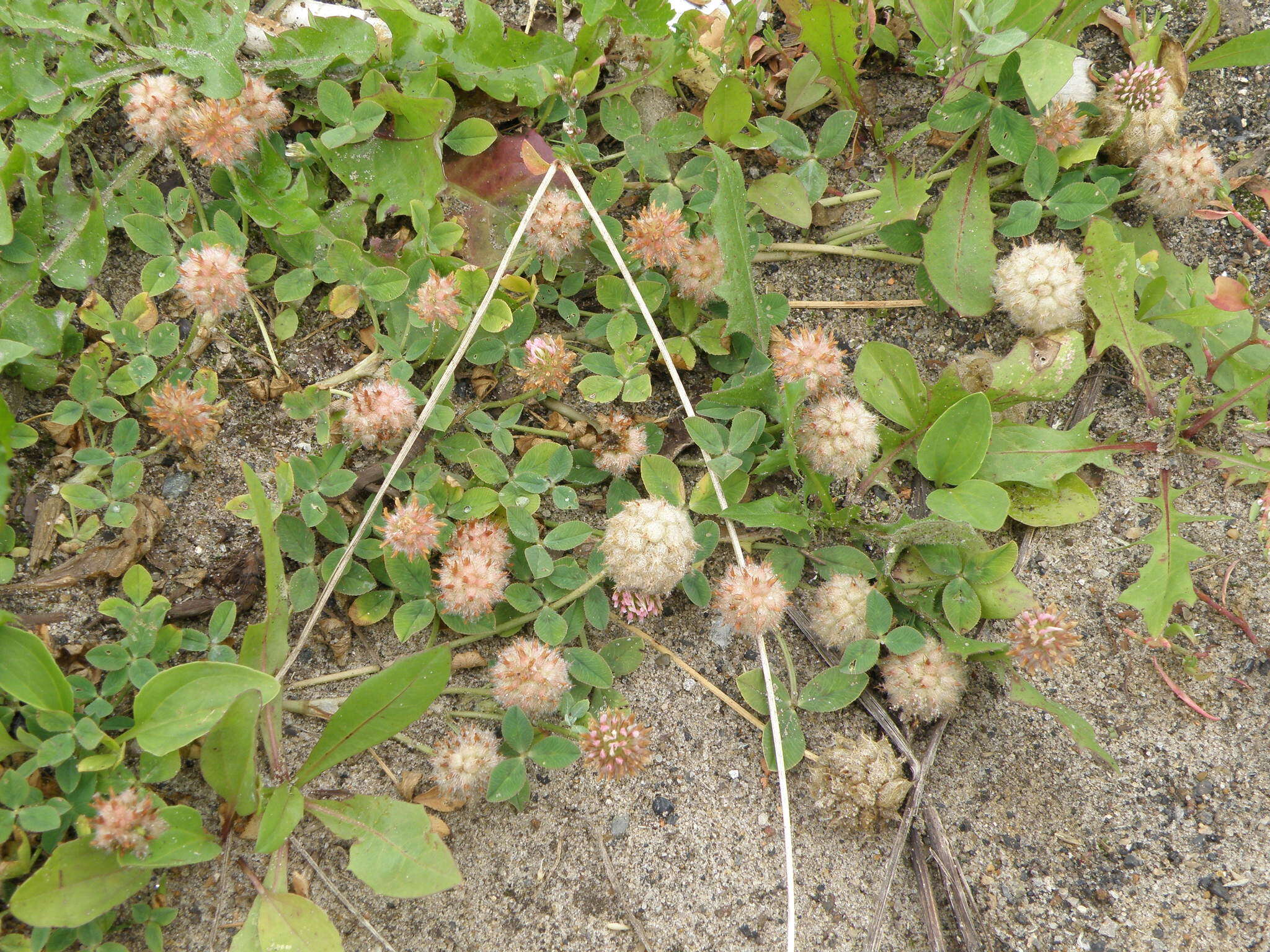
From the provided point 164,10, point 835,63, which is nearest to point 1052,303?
point 835,63

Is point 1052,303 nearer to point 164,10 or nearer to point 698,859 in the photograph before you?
point 698,859

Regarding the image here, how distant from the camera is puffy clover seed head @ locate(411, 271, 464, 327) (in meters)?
2.16

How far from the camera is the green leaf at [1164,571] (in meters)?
2.14

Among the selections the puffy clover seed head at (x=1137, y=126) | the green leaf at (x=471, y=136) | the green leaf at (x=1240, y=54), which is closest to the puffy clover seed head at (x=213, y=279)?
the green leaf at (x=471, y=136)

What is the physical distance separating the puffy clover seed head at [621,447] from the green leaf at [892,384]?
0.65m

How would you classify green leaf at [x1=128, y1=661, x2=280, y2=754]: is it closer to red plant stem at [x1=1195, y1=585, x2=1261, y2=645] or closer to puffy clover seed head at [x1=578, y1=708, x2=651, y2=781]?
puffy clover seed head at [x1=578, y1=708, x2=651, y2=781]

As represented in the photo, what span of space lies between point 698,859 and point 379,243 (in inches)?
75.7

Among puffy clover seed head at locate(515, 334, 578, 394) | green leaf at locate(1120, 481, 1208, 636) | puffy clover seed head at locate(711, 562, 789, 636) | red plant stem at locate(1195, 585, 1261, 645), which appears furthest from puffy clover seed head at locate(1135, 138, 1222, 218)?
puffy clover seed head at locate(515, 334, 578, 394)

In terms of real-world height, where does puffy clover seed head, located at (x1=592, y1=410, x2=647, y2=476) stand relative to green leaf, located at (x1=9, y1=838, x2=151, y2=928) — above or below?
above

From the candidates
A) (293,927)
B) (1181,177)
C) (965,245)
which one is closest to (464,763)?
(293,927)

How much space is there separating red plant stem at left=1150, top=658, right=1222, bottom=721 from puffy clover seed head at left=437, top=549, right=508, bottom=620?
1785mm

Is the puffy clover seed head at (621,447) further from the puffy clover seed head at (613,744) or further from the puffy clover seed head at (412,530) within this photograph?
the puffy clover seed head at (613,744)

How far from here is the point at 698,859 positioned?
2131mm

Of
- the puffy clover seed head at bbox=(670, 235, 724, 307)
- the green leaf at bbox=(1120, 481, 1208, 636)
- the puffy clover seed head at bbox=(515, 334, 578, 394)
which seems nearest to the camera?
the green leaf at bbox=(1120, 481, 1208, 636)
